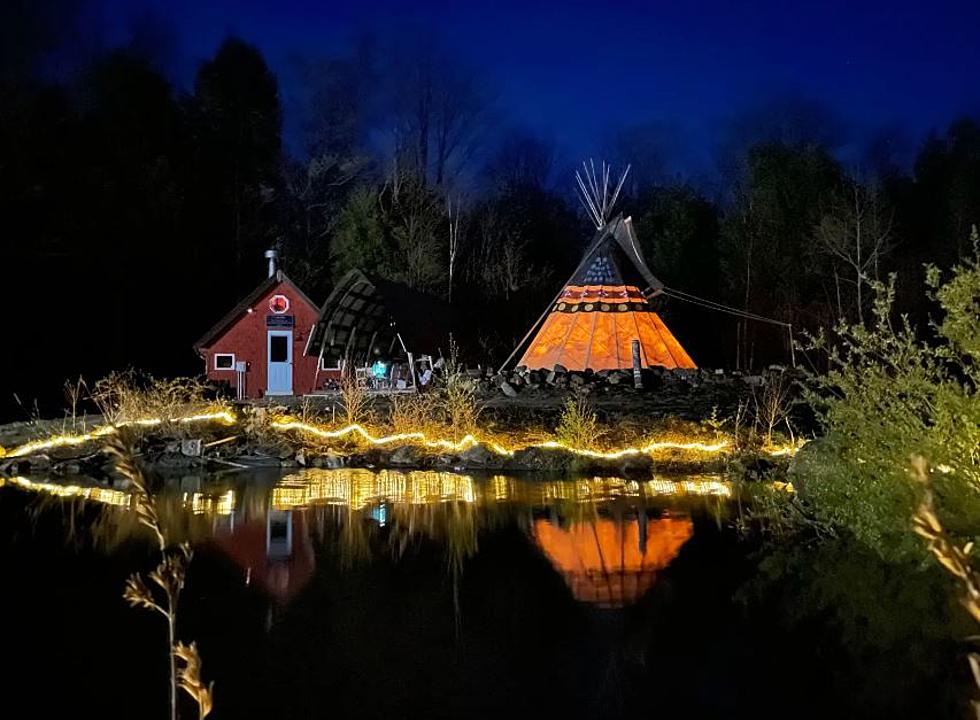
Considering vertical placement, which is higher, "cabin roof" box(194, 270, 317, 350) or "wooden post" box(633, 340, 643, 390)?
"cabin roof" box(194, 270, 317, 350)

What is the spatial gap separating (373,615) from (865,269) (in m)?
29.0

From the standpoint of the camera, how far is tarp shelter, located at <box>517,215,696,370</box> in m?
25.1

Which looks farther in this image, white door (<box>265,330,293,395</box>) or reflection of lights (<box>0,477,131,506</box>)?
white door (<box>265,330,293,395</box>)

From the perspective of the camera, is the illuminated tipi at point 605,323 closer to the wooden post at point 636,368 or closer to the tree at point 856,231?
the wooden post at point 636,368

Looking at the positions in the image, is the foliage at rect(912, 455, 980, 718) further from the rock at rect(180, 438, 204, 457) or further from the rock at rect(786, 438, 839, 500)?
the rock at rect(180, 438, 204, 457)

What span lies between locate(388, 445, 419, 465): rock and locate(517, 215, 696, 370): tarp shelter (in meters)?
7.27

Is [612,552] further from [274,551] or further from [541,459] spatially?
[541,459]

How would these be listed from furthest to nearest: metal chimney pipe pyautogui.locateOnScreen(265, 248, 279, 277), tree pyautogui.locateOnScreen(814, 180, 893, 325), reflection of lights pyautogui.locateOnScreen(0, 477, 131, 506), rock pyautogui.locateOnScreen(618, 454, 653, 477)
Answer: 1. tree pyautogui.locateOnScreen(814, 180, 893, 325)
2. metal chimney pipe pyautogui.locateOnScreen(265, 248, 279, 277)
3. rock pyautogui.locateOnScreen(618, 454, 653, 477)
4. reflection of lights pyautogui.locateOnScreen(0, 477, 131, 506)

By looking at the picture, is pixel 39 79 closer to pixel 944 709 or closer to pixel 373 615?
pixel 373 615

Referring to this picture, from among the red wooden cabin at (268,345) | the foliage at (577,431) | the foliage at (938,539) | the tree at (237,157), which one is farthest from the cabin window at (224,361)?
the foliage at (938,539)

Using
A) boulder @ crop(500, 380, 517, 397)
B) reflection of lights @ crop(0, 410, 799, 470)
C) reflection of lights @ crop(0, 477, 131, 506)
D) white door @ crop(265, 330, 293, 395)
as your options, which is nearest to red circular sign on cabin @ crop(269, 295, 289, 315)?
white door @ crop(265, 330, 293, 395)

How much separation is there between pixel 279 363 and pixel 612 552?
19.7 metres

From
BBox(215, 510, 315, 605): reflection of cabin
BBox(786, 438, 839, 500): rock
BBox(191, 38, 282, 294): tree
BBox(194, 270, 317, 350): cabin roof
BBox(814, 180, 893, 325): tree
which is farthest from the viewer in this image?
BBox(191, 38, 282, 294): tree

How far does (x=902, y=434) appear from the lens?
8.78 meters
